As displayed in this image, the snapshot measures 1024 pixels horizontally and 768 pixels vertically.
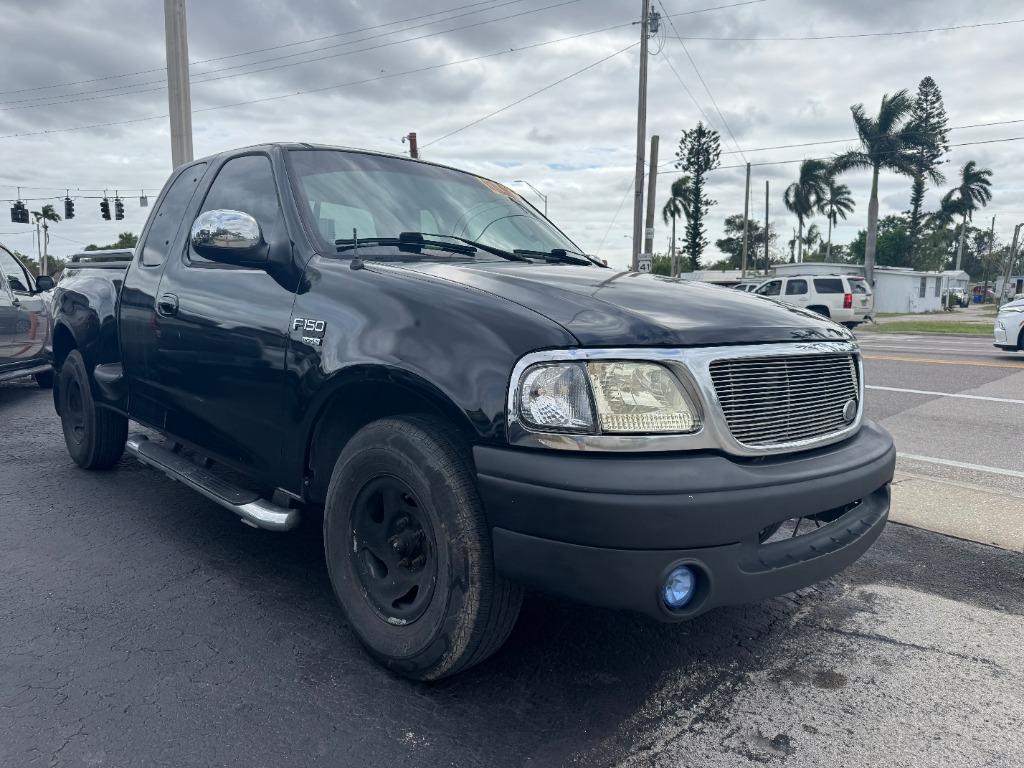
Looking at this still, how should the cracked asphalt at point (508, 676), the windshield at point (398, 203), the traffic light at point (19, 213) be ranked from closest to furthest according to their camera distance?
the cracked asphalt at point (508, 676)
the windshield at point (398, 203)
the traffic light at point (19, 213)

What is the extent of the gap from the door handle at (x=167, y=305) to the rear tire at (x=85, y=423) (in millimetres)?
1359

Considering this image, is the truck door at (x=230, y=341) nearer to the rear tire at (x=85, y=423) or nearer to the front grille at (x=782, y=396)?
the rear tire at (x=85, y=423)

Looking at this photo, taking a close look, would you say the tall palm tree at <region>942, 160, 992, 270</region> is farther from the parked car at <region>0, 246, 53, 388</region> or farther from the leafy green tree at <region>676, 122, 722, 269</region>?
the parked car at <region>0, 246, 53, 388</region>

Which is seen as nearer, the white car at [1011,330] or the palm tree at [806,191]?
the white car at [1011,330]

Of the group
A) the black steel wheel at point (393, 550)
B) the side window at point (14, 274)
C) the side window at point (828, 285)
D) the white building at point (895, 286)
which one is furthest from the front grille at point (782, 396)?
the white building at point (895, 286)

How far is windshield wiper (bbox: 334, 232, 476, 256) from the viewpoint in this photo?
3.11 metres

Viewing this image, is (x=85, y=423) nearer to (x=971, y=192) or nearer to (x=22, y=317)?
(x=22, y=317)

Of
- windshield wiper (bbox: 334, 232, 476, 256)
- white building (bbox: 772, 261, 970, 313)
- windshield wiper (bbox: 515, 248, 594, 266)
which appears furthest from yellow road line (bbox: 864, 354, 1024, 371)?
white building (bbox: 772, 261, 970, 313)

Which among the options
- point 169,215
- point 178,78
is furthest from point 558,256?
point 178,78

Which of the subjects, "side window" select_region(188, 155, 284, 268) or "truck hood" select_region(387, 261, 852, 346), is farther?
"side window" select_region(188, 155, 284, 268)

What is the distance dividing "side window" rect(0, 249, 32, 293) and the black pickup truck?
20.0 feet

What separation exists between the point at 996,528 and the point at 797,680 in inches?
87.7

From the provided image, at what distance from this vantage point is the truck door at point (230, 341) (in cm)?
298

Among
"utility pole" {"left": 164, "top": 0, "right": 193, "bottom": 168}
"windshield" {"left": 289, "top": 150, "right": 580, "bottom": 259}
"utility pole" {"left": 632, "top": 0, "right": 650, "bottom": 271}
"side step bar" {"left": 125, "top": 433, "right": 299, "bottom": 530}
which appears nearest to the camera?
"side step bar" {"left": 125, "top": 433, "right": 299, "bottom": 530}
